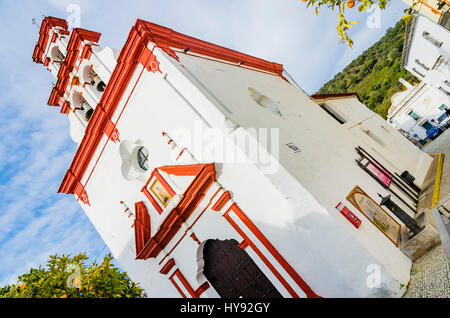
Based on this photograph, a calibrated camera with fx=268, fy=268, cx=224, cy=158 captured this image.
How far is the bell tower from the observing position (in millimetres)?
10016

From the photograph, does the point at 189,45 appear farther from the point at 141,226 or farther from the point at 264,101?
the point at 141,226

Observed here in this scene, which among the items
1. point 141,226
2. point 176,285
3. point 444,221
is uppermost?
point 141,226

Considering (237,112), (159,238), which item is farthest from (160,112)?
(159,238)

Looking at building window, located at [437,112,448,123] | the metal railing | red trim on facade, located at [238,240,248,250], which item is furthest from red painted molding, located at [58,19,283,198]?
building window, located at [437,112,448,123]

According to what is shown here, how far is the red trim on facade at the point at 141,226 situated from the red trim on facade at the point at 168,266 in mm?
1014

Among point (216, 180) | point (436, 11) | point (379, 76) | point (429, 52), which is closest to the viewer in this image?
point (216, 180)

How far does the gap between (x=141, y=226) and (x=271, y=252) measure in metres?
4.49

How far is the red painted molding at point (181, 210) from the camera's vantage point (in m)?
7.06

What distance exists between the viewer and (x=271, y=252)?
6297 millimetres

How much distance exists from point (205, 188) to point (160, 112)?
9.23ft

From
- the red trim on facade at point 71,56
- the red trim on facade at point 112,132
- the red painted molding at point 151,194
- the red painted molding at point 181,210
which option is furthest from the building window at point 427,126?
the red trim on facade at point 71,56
